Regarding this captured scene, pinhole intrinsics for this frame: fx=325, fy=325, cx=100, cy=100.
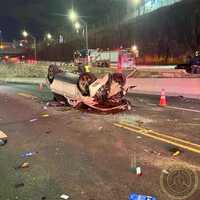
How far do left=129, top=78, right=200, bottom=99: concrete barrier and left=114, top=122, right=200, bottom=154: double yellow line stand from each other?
26.3 ft

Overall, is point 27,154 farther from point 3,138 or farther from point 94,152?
point 3,138

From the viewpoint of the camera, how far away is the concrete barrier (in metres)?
17.0

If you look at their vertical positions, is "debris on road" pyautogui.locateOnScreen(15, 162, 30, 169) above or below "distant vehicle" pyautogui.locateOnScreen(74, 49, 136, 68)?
below

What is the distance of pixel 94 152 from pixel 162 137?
1923 millimetres

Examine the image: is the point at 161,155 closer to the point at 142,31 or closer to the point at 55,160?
the point at 55,160

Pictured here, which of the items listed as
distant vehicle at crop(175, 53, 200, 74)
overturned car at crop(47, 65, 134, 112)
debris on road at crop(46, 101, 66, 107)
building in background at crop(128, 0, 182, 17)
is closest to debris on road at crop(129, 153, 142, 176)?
overturned car at crop(47, 65, 134, 112)

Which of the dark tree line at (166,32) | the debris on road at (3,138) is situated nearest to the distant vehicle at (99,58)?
the dark tree line at (166,32)

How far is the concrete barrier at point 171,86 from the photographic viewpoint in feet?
55.6

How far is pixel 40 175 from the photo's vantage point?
5488 millimetres

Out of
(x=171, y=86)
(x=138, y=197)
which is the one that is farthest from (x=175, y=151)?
(x=171, y=86)

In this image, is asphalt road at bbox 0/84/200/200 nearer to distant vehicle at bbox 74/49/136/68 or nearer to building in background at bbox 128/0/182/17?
distant vehicle at bbox 74/49/136/68

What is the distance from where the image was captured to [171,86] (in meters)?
18.2

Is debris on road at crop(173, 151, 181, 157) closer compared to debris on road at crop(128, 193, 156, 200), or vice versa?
debris on road at crop(128, 193, 156, 200)

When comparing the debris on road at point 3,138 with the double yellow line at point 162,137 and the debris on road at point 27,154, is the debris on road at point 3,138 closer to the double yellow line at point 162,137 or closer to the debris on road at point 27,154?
the debris on road at point 27,154
